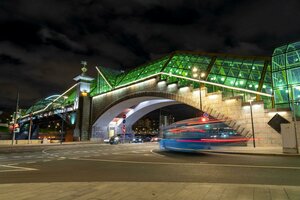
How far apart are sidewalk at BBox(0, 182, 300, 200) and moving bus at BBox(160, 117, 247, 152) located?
18.1 meters

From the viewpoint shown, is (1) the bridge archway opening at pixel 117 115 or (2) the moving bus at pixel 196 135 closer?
(2) the moving bus at pixel 196 135

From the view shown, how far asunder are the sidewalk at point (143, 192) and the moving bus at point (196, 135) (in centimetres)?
1808

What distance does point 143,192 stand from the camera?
7.45 meters

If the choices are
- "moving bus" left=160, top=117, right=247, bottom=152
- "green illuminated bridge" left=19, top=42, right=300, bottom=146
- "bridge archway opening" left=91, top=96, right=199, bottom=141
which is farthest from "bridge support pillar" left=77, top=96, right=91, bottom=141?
"moving bus" left=160, top=117, right=247, bottom=152

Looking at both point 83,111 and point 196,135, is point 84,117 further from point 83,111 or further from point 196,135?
point 196,135

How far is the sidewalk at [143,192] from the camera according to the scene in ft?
22.4

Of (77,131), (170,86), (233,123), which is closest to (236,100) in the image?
(233,123)

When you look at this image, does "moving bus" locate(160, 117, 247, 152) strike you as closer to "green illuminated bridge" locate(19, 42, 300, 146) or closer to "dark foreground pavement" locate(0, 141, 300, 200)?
"green illuminated bridge" locate(19, 42, 300, 146)

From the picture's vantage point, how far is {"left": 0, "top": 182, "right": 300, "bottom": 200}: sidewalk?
22.4ft

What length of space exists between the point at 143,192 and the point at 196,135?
19.1 m

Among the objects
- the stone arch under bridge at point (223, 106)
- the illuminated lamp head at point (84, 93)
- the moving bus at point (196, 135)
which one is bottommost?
the moving bus at point (196, 135)

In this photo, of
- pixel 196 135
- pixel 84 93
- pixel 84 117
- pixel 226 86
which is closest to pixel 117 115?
pixel 84 117

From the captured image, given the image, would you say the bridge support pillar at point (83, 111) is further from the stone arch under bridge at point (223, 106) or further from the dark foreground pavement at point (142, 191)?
the dark foreground pavement at point (142, 191)

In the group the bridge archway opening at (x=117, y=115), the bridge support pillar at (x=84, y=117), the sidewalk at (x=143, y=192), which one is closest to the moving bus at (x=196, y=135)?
the sidewalk at (x=143, y=192)
